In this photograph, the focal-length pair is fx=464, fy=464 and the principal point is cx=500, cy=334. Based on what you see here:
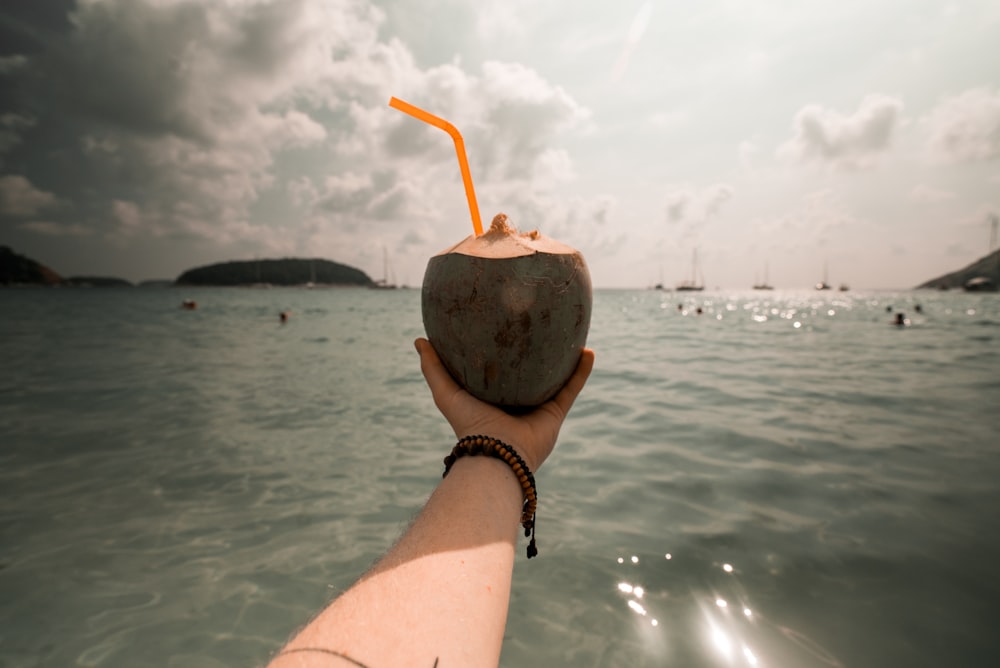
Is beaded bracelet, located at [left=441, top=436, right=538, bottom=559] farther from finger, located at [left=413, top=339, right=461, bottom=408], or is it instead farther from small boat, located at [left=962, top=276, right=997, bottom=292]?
small boat, located at [left=962, top=276, right=997, bottom=292]

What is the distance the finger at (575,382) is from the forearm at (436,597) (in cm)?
81

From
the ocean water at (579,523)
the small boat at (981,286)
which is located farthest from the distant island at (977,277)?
the ocean water at (579,523)

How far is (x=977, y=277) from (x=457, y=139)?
180 metres

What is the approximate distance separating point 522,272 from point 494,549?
110cm

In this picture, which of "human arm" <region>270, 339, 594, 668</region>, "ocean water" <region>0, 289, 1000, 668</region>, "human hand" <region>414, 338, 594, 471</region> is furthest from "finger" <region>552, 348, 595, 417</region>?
"ocean water" <region>0, 289, 1000, 668</region>

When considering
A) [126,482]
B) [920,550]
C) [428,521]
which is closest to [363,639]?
[428,521]

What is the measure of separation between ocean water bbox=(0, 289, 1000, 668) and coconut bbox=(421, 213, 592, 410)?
180cm

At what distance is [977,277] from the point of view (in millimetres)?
125938

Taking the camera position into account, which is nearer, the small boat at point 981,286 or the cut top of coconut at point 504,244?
the cut top of coconut at point 504,244

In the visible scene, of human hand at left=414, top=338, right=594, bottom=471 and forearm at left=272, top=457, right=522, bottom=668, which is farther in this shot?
human hand at left=414, top=338, right=594, bottom=471

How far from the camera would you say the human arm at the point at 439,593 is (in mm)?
970

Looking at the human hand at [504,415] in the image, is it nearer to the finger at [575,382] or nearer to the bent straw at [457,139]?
the finger at [575,382]

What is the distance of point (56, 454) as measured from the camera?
5840 millimetres

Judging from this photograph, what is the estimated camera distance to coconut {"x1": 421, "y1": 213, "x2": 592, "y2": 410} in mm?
1992
